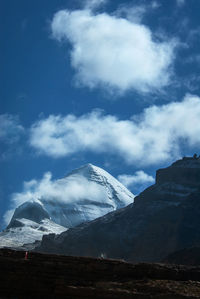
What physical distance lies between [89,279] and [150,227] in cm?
12362

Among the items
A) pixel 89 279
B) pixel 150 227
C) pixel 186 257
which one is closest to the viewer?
pixel 89 279

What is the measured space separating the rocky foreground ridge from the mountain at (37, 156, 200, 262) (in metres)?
101

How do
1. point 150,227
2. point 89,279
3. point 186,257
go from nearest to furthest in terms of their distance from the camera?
point 89,279 → point 186,257 → point 150,227

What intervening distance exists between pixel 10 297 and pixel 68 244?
127 metres

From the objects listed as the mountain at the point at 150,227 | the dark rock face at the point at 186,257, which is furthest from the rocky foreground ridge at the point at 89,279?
the mountain at the point at 150,227

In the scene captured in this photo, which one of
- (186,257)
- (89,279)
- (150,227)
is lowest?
(89,279)

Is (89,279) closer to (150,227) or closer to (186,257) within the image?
(186,257)

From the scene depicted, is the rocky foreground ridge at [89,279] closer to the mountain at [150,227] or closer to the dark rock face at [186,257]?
the dark rock face at [186,257]

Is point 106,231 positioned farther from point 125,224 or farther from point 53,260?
point 53,260

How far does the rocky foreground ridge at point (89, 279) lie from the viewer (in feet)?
67.2

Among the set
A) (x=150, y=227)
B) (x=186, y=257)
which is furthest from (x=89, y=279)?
(x=150, y=227)

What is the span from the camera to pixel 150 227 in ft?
472

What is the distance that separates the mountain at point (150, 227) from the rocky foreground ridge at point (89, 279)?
331ft

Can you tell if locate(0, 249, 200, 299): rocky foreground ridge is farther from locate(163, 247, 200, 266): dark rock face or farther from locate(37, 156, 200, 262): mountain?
locate(37, 156, 200, 262): mountain
